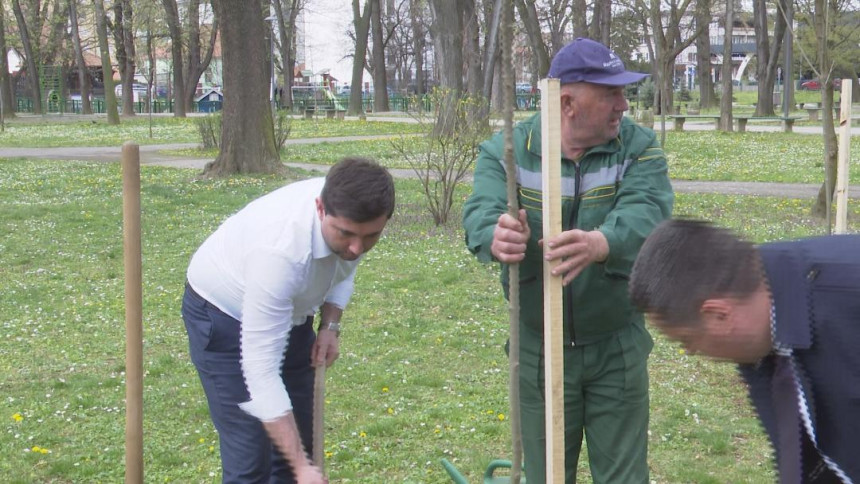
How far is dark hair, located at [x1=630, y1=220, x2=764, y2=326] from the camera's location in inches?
69.7

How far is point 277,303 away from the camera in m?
2.78

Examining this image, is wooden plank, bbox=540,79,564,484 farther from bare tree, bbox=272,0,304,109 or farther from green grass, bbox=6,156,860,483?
bare tree, bbox=272,0,304,109

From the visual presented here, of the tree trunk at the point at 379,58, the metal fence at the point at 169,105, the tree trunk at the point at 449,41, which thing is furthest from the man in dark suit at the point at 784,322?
the tree trunk at the point at 379,58

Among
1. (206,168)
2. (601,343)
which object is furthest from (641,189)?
(206,168)

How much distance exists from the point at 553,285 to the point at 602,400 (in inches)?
30.4

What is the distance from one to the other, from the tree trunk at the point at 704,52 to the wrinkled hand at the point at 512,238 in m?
32.2

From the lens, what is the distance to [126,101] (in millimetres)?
42406

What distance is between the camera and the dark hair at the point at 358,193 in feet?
8.69

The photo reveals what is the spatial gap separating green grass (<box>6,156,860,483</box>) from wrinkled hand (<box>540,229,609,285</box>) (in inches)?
89.6

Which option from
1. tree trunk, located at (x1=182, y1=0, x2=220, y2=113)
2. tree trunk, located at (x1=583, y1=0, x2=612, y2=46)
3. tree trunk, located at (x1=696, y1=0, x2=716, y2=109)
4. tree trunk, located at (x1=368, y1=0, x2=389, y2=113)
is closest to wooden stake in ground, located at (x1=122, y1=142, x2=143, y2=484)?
tree trunk, located at (x1=583, y1=0, x2=612, y2=46)

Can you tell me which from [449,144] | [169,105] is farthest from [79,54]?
[449,144]

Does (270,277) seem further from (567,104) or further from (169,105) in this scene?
(169,105)

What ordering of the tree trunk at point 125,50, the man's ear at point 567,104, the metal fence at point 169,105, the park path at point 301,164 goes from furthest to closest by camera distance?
the metal fence at point 169,105, the tree trunk at point 125,50, the park path at point 301,164, the man's ear at point 567,104

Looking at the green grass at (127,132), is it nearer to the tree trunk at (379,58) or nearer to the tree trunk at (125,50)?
the tree trunk at (125,50)
